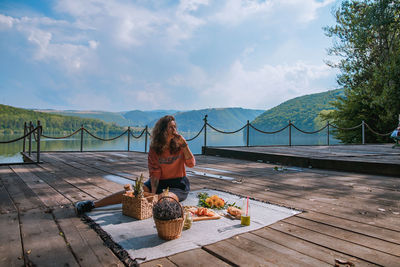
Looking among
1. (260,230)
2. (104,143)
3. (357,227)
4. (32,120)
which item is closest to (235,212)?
(260,230)

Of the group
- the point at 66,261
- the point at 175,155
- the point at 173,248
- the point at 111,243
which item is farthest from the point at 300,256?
the point at 175,155

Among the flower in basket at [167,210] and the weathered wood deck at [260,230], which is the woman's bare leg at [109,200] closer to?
the weathered wood deck at [260,230]

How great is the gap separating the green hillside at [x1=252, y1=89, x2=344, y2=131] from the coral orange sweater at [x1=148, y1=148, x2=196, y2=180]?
53.4 meters

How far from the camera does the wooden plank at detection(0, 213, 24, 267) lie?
178 centimetres

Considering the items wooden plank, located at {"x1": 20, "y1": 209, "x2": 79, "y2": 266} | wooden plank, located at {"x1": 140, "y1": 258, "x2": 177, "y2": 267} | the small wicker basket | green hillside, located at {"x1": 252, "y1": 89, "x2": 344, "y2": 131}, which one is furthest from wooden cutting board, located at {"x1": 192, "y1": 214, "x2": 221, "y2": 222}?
green hillside, located at {"x1": 252, "y1": 89, "x2": 344, "y2": 131}

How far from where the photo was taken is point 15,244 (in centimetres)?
203

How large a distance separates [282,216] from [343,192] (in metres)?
1.65

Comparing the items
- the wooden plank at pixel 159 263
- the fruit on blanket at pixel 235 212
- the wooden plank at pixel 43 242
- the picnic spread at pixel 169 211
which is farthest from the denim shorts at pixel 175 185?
the wooden plank at pixel 159 263

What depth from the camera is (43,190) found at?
12.9ft

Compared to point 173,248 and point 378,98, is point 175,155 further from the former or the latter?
point 378,98

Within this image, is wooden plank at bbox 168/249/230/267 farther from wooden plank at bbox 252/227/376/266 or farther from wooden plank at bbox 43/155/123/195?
wooden plank at bbox 43/155/123/195

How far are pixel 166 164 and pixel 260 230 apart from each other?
1277mm

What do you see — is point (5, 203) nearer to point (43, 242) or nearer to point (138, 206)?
point (43, 242)

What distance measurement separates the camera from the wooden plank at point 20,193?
3125mm
